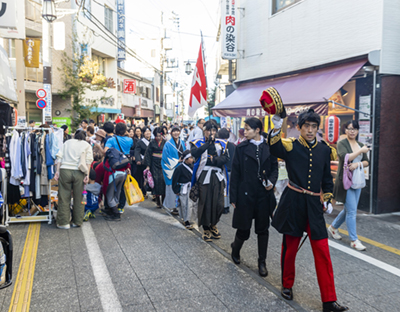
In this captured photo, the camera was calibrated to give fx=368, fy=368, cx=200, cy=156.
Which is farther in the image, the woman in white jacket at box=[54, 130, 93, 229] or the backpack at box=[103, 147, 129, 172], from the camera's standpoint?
the backpack at box=[103, 147, 129, 172]

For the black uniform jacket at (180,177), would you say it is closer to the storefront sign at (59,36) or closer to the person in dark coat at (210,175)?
the person in dark coat at (210,175)

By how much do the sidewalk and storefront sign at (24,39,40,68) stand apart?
12.7 meters

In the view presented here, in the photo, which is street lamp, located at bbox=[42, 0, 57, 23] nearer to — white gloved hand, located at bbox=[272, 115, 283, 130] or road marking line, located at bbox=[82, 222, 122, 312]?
road marking line, located at bbox=[82, 222, 122, 312]

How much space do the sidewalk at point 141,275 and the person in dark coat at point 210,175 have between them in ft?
1.77

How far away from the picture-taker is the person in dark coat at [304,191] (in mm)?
3811

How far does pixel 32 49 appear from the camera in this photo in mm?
17078

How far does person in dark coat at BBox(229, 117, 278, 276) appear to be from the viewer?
185 inches

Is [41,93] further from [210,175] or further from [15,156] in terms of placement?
[210,175]

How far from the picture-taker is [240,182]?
4.83 m

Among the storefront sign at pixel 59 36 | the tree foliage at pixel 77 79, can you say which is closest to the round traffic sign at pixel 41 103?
the storefront sign at pixel 59 36

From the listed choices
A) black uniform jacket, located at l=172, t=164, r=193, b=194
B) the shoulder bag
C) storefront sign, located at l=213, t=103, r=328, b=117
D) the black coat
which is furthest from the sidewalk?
storefront sign, located at l=213, t=103, r=328, b=117

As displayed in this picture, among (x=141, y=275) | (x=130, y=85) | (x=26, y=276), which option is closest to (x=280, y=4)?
(x=141, y=275)

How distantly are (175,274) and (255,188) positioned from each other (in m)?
1.49

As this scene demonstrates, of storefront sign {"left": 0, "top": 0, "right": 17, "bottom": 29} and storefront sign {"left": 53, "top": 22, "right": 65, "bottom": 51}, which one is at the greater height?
storefront sign {"left": 53, "top": 22, "right": 65, "bottom": 51}
